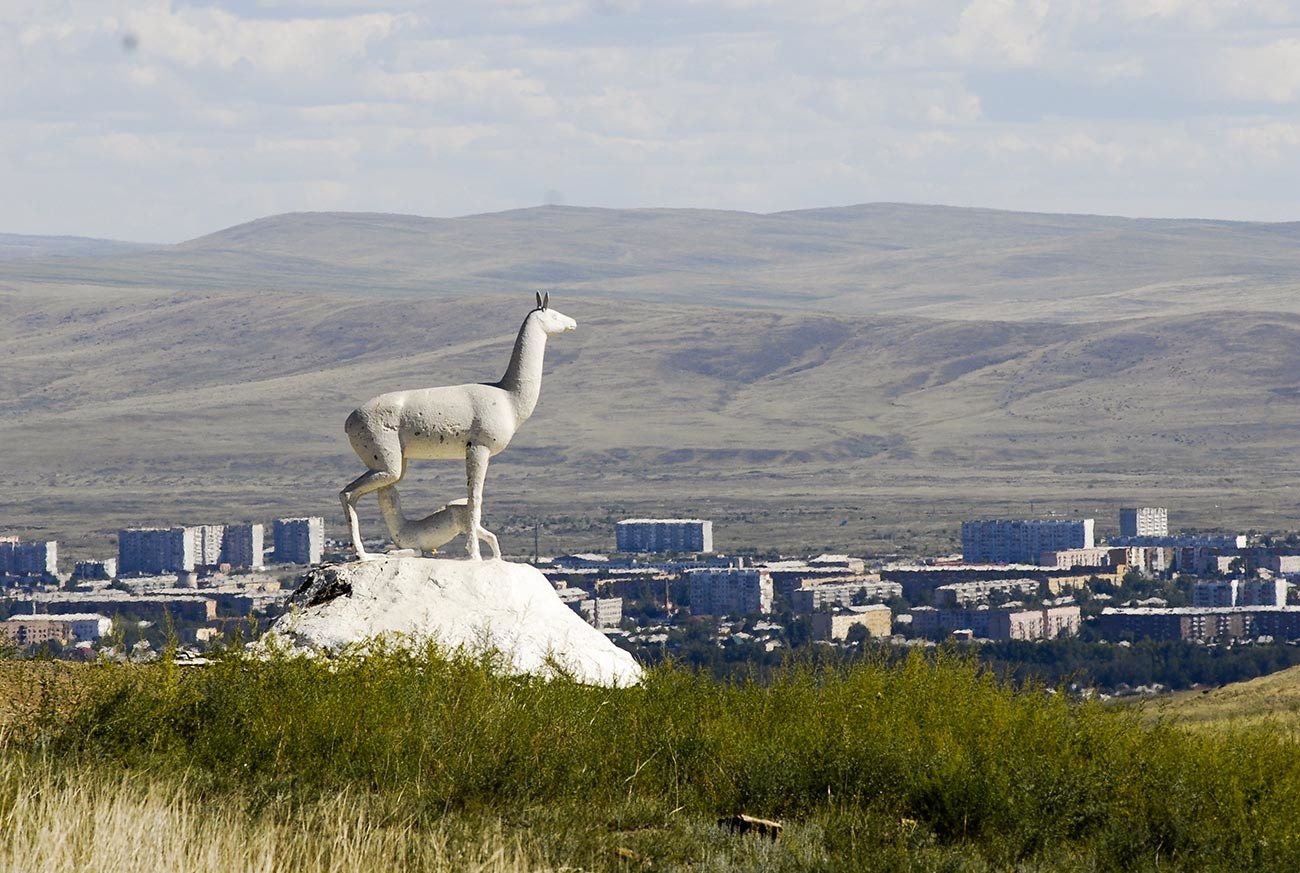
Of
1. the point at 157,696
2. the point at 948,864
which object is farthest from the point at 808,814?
the point at 157,696

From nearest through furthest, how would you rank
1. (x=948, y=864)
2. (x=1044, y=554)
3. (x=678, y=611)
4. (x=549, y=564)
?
(x=948, y=864) < (x=678, y=611) < (x=549, y=564) < (x=1044, y=554)

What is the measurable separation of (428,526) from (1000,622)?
3056 inches

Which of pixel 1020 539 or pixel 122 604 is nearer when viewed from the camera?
pixel 122 604

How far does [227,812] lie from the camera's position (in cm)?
1235

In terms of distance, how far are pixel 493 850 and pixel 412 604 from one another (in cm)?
630

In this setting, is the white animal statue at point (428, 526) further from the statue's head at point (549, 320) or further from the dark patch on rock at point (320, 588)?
the statue's head at point (549, 320)

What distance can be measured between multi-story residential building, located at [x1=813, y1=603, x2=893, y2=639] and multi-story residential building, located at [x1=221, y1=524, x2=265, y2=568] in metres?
55.9

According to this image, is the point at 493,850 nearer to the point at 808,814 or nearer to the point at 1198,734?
the point at 808,814

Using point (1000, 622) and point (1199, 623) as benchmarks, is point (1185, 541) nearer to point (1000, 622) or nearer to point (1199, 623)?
point (1000, 622)

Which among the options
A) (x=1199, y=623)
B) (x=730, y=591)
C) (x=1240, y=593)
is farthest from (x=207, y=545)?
(x=1199, y=623)

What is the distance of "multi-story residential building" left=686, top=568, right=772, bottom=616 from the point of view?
112 meters

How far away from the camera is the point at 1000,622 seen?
94500 mm

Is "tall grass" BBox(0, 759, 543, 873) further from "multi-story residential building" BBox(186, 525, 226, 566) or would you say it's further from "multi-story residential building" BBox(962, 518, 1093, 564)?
"multi-story residential building" BBox(186, 525, 226, 566)

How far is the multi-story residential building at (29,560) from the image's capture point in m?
141
